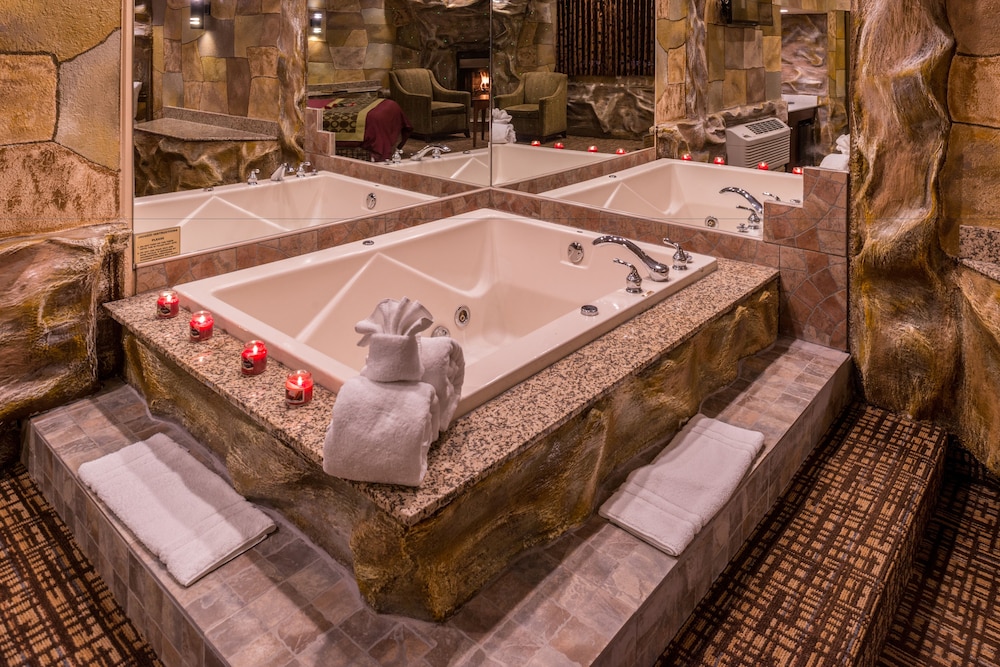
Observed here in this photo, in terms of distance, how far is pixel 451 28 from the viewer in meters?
3.08

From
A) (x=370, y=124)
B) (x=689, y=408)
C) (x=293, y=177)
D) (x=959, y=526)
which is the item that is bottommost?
(x=959, y=526)

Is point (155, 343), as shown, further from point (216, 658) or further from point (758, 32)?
point (758, 32)

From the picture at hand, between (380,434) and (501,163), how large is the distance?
2.31 metres

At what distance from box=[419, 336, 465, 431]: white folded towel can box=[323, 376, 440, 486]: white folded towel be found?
0.23 ft

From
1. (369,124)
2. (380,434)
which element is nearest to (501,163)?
(369,124)

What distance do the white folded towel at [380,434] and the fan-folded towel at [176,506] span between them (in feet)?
1.33

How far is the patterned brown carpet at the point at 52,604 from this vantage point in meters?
1.39

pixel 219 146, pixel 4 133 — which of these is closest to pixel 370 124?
pixel 219 146

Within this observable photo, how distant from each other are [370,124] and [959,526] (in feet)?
8.24

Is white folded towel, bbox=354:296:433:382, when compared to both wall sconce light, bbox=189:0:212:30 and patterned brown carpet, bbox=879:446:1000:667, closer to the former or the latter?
patterned brown carpet, bbox=879:446:1000:667

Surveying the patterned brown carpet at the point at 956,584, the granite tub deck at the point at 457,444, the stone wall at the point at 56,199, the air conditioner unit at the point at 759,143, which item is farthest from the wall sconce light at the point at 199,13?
the patterned brown carpet at the point at 956,584

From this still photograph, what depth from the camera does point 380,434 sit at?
1208 millimetres

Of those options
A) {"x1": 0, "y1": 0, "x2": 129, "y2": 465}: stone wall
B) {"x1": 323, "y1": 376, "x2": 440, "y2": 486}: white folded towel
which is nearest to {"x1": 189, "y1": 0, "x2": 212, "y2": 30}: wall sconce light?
{"x1": 0, "y1": 0, "x2": 129, "y2": 465}: stone wall

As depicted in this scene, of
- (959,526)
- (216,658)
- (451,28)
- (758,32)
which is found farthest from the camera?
(451,28)
